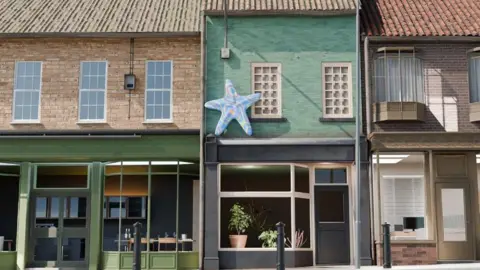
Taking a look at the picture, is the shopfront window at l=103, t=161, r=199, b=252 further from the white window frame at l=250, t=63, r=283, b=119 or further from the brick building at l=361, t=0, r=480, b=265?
the brick building at l=361, t=0, r=480, b=265

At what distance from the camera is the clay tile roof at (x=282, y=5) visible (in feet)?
71.7

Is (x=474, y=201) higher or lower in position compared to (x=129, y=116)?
lower

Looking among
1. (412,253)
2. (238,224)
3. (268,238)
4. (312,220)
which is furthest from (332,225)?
(238,224)

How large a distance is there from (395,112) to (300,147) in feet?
9.45

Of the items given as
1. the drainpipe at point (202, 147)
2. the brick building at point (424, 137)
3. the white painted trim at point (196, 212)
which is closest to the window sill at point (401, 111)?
the brick building at point (424, 137)

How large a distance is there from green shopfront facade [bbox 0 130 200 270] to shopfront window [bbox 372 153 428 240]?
5.50 m

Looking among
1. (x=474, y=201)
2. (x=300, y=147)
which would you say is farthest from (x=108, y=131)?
(x=474, y=201)

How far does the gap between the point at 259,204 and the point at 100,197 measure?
467 centimetres

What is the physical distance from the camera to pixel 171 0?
984 inches

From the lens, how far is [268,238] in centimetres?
2120

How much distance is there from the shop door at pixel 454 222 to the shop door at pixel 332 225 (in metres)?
2.64

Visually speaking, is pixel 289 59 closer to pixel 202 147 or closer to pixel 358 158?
pixel 202 147

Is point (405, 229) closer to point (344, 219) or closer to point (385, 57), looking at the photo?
point (344, 219)

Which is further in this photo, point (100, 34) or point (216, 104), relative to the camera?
point (100, 34)
